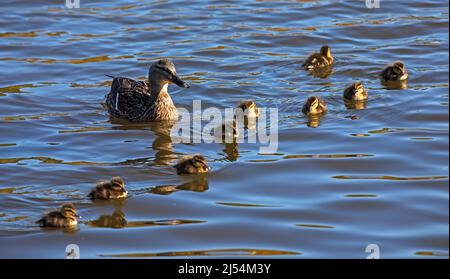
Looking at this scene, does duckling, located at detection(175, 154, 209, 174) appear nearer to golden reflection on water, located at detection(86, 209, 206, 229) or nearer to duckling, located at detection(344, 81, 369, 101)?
golden reflection on water, located at detection(86, 209, 206, 229)

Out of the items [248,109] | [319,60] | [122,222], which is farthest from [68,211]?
[319,60]

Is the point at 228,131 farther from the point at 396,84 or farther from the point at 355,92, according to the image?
the point at 396,84

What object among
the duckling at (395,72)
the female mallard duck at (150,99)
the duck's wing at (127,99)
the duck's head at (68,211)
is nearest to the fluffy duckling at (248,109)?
the female mallard duck at (150,99)

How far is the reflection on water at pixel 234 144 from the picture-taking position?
26.3ft

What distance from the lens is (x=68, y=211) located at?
802 cm


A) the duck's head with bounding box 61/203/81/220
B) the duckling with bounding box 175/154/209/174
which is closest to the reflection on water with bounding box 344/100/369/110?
the duckling with bounding box 175/154/209/174

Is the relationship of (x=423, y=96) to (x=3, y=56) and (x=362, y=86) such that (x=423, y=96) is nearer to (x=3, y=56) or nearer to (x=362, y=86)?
(x=362, y=86)

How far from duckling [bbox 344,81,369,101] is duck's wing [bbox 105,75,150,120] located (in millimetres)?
2079

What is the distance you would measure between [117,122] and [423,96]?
10.5 ft

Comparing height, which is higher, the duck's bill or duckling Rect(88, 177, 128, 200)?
the duck's bill

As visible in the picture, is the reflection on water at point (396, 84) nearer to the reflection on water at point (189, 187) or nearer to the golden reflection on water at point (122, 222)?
the reflection on water at point (189, 187)

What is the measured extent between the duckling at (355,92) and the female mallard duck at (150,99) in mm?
1728

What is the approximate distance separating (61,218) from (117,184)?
2.32ft

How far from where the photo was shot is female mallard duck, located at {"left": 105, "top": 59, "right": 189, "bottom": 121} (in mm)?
11188
